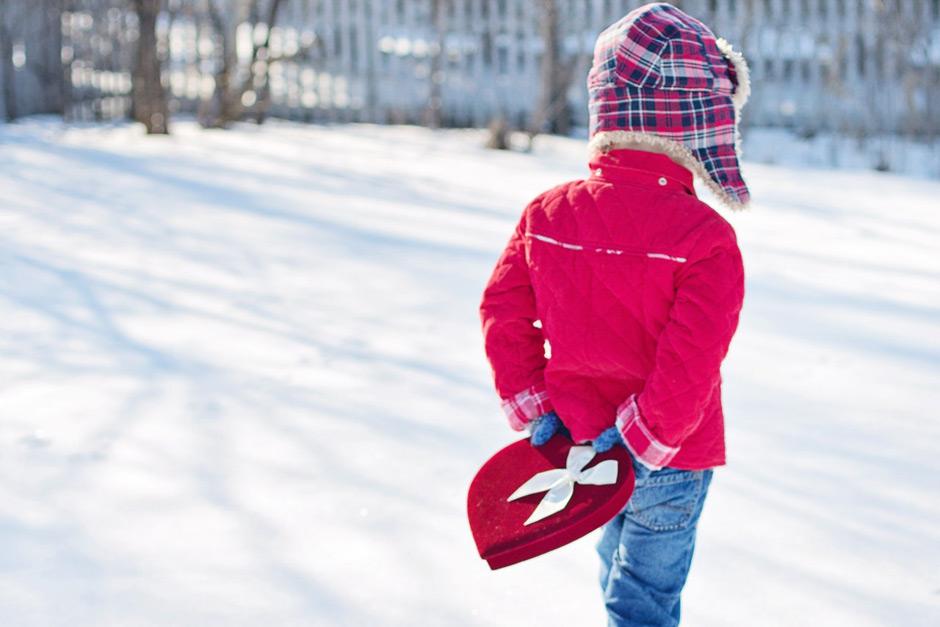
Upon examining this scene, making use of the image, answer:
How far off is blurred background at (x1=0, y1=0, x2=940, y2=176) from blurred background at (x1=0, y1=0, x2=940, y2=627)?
8 cm

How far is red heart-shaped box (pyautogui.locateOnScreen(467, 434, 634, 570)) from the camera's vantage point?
1636mm

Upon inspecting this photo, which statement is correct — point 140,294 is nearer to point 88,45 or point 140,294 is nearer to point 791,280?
point 791,280

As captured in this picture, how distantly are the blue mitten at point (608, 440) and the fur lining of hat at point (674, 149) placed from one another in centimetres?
41

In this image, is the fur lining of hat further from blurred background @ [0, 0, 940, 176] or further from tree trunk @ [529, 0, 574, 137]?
tree trunk @ [529, 0, 574, 137]

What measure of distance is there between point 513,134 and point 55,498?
8246 mm

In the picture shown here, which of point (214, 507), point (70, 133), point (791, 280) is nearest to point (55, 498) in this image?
point (214, 507)

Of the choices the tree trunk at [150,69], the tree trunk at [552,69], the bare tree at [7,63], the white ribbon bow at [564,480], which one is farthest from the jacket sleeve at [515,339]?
the bare tree at [7,63]

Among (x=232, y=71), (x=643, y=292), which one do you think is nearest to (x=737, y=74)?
(x=643, y=292)

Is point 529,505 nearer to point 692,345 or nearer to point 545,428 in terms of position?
point 545,428

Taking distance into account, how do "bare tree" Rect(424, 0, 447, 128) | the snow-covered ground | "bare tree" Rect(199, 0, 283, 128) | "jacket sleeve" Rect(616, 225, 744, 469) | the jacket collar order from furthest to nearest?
"bare tree" Rect(424, 0, 447, 128) < "bare tree" Rect(199, 0, 283, 128) < the snow-covered ground < the jacket collar < "jacket sleeve" Rect(616, 225, 744, 469)

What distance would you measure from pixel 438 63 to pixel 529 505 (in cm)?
906

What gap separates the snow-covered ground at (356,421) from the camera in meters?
2.27

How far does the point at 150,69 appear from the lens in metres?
8.58

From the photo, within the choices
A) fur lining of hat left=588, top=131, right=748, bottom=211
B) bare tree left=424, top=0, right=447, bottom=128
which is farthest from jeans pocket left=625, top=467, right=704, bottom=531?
bare tree left=424, top=0, right=447, bottom=128
